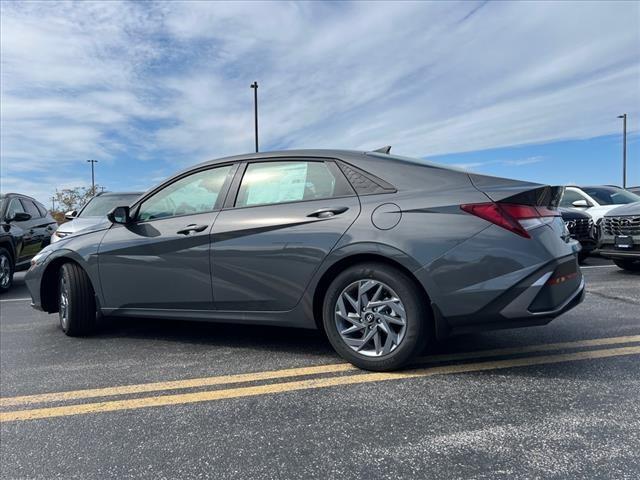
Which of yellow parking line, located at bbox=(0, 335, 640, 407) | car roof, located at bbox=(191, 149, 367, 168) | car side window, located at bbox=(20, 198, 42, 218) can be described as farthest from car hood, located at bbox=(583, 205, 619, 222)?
car side window, located at bbox=(20, 198, 42, 218)

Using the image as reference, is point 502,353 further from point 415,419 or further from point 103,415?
point 103,415

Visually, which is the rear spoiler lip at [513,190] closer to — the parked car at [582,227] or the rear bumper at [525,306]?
the rear bumper at [525,306]

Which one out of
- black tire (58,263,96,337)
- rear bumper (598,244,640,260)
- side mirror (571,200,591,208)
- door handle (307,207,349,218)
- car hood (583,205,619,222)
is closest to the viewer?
door handle (307,207,349,218)

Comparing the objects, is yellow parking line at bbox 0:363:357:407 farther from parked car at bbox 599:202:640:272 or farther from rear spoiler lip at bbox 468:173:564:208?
parked car at bbox 599:202:640:272

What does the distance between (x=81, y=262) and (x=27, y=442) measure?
209cm

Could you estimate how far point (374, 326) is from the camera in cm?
309

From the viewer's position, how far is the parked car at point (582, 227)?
858cm

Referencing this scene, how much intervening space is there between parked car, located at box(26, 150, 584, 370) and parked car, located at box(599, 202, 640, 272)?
4.27m

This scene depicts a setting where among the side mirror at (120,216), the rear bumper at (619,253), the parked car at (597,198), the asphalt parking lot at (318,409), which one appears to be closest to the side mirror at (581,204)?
the parked car at (597,198)

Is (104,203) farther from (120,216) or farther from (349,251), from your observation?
(349,251)

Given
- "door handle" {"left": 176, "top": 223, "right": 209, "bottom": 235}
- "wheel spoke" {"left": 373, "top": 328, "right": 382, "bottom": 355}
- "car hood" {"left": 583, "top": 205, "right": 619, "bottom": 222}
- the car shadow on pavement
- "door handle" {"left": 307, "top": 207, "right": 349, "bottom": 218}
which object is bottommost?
the car shadow on pavement

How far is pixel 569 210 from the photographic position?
29.6 ft

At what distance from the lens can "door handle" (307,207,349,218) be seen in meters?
3.21

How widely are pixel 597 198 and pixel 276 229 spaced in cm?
905
